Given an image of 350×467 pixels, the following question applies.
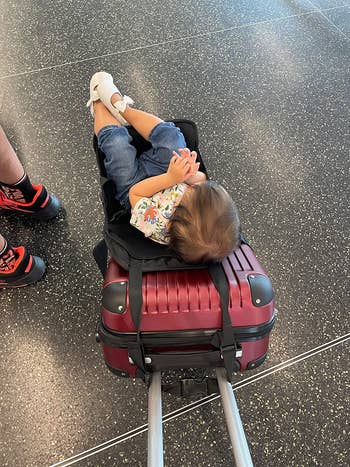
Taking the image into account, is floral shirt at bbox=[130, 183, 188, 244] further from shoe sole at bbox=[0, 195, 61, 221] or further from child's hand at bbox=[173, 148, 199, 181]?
shoe sole at bbox=[0, 195, 61, 221]

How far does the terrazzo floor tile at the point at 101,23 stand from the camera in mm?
1902

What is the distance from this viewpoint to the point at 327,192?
1.46m

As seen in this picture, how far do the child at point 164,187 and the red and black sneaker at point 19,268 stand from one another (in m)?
0.35

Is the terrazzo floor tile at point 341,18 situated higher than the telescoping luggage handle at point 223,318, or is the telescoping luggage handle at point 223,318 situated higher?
the telescoping luggage handle at point 223,318

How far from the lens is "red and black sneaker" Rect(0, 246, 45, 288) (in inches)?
46.2

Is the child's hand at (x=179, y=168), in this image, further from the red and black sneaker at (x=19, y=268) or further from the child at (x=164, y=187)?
the red and black sneaker at (x=19, y=268)

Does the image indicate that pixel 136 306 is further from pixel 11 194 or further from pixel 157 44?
pixel 157 44

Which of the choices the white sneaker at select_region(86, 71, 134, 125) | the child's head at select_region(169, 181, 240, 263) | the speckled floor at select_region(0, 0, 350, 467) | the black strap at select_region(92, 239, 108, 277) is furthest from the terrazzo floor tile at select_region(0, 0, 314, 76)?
the child's head at select_region(169, 181, 240, 263)

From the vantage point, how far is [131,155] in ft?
3.55

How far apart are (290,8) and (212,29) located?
46 cm

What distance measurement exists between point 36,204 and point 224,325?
31.0 inches

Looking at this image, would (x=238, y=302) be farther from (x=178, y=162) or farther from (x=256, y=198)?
(x=256, y=198)

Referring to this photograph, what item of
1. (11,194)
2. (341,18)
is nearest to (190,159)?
(11,194)

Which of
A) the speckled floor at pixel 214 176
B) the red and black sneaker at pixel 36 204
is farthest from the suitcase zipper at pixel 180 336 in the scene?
the red and black sneaker at pixel 36 204
